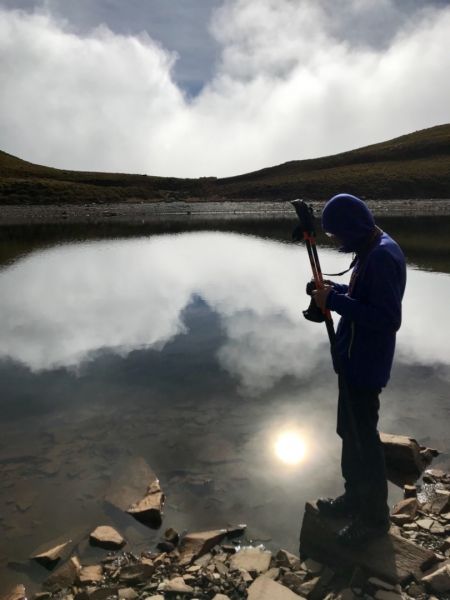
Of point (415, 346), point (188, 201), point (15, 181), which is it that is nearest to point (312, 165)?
point (188, 201)

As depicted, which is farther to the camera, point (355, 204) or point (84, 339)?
point (84, 339)

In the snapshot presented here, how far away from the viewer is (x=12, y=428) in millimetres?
9664

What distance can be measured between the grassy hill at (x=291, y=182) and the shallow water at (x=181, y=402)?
106 meters

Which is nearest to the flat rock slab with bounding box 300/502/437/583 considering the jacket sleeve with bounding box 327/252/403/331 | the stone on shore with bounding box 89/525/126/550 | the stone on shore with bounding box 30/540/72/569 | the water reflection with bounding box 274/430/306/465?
the water reflection with bounding box 274/430/306/465

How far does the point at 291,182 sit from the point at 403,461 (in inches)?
5798

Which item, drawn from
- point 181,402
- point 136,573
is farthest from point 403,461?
point 181,402

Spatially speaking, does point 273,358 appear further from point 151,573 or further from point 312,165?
point 312,165

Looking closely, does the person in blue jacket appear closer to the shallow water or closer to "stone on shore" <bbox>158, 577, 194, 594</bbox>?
the shallow water

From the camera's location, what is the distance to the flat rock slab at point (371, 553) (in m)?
5.33

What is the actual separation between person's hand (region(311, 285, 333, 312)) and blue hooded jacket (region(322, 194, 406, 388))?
7cm

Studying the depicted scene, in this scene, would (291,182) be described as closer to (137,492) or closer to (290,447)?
(290,447)

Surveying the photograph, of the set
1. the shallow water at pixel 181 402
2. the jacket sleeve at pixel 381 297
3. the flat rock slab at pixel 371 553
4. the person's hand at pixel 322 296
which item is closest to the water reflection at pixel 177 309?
the shallow water at pixel 181 402

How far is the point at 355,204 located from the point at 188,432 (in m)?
5.69

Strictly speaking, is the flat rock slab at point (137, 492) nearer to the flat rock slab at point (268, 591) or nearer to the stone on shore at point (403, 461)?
the flat rock slab at point (268, 591)
